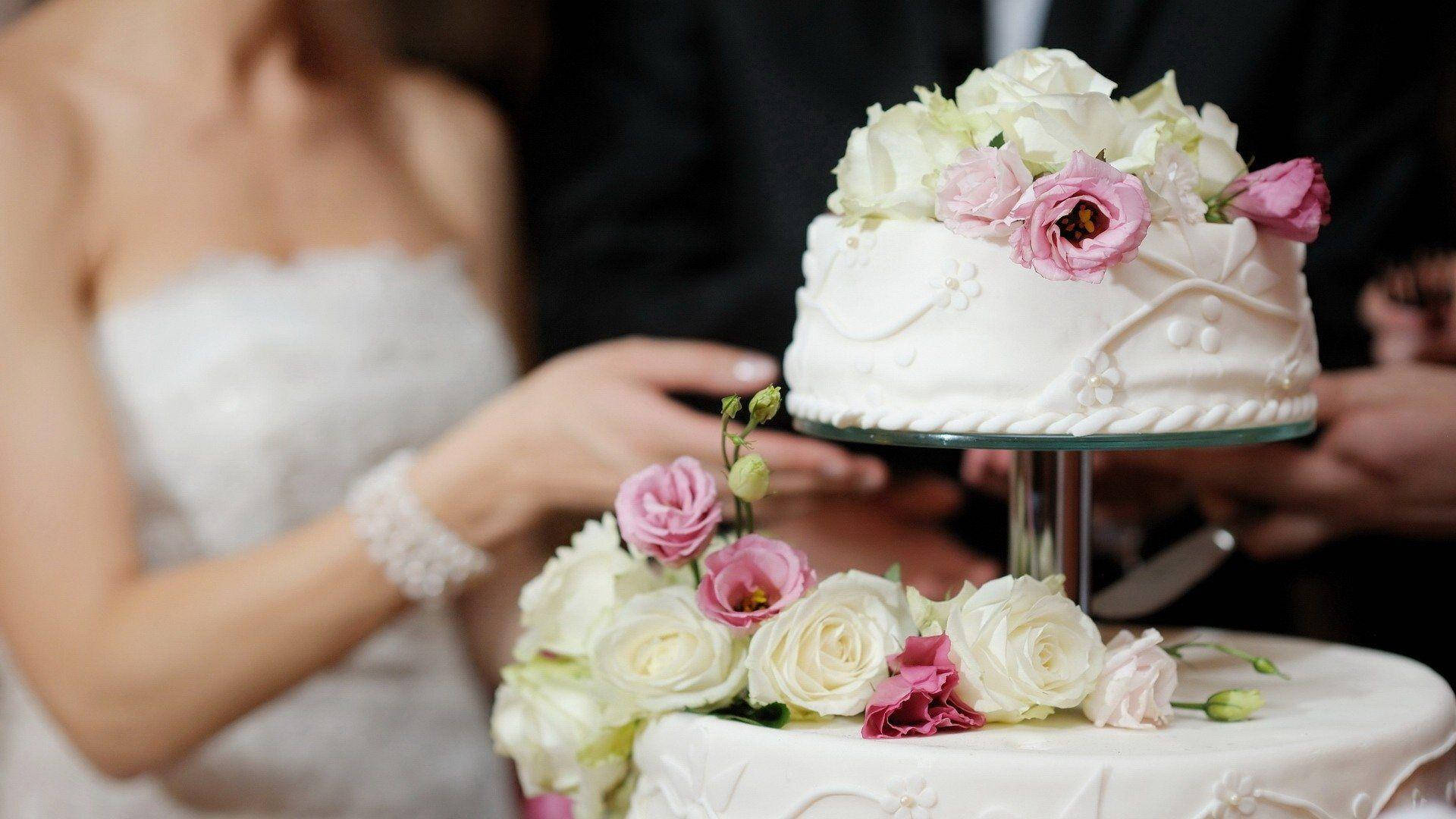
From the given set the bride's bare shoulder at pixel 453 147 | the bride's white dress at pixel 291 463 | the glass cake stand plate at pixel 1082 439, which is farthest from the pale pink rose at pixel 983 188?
the bride's bare shoulder at pixel 453 147

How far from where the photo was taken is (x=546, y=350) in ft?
6.74

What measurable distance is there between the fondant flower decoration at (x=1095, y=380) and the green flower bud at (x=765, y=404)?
19 centimetres

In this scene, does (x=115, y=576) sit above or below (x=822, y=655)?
below

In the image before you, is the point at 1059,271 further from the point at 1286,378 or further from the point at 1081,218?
the point at 1286,378

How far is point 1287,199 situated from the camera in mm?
768

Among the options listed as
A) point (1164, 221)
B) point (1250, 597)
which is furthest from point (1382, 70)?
point (1164, 221)

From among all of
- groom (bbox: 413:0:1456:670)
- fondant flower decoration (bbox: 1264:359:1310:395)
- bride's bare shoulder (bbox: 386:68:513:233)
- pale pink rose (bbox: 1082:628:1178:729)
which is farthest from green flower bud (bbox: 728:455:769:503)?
bride's bare shoulder (bbox: 386:68:513:233)

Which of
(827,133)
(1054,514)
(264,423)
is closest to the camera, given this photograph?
(1054,514)

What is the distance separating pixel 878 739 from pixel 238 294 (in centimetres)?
118

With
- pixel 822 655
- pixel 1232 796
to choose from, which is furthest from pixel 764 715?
pixel 1232 796

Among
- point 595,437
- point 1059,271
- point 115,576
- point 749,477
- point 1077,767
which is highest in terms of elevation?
point 1059,271

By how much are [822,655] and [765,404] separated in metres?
0.15

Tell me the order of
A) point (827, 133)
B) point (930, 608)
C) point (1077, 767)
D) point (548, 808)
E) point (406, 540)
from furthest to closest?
1. point (827, 133)
2. point (548, 808)
3. point (406, 540)
4. point (930, 608)
5. point (1077, 767)

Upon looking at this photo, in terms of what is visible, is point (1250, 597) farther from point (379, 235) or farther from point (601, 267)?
point (379, 235)
